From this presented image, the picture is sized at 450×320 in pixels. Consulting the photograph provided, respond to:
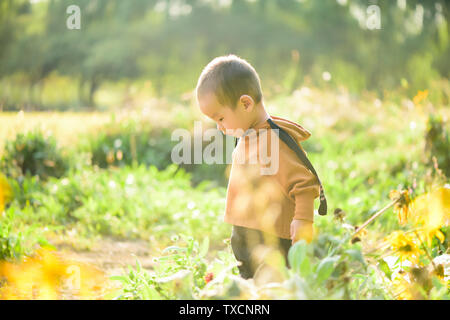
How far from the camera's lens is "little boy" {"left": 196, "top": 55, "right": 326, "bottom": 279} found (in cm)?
177

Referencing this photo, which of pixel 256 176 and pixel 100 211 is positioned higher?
pixel 256 176

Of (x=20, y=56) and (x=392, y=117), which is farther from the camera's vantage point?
(x=20, y=56)

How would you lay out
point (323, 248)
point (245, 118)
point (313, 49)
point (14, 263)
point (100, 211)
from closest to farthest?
point (245, 118) → point (14, 263) → point (323, 248) → point (100, 211) → point (313, 49)

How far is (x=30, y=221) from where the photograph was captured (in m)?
3.62

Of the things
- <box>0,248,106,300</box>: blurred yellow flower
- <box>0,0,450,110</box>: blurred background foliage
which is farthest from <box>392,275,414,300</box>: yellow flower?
<box>0,0,450,110</box>: blurred background foliage

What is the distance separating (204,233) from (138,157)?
2.60 metres

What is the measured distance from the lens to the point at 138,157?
5.86m

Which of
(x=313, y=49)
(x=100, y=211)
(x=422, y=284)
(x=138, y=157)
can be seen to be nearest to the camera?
(x=422, y=284)

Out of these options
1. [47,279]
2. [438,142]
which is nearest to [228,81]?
[47,279]

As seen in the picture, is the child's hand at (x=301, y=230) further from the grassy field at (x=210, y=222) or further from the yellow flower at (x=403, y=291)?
the yellow flower at (x=403, y=291)

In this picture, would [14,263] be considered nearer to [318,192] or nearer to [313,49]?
[318,192]

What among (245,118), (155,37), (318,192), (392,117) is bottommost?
(318,192)

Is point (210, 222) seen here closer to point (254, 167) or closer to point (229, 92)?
point (254, 167)

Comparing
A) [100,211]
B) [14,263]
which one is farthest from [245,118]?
[100,211]
